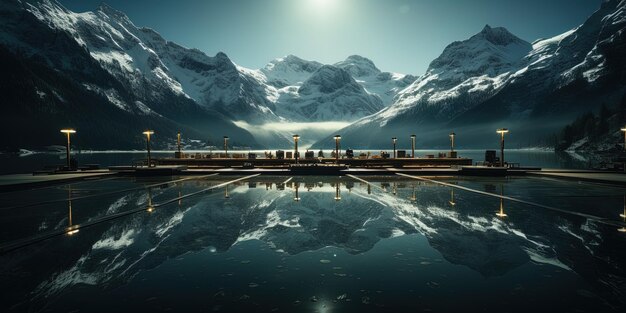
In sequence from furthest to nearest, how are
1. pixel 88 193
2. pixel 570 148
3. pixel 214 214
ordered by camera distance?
pixel 570 148
pixel 88 193
pixel 214 214

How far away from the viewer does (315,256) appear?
9914 mm

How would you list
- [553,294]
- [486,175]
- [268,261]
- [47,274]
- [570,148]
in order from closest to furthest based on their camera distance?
[553,294]
[47,274]
[268,261]
[486,175]
[570,148]

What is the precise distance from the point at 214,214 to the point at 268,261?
649cm

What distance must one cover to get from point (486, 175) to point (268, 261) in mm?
27793

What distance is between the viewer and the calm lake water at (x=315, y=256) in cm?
716

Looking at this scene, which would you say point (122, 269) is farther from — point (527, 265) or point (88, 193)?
point (88, 193)

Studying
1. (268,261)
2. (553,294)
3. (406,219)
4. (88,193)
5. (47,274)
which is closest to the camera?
(553,294)

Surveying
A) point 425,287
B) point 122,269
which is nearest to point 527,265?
point 425,287

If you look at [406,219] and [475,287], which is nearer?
[475,287]

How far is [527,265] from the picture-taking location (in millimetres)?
8969

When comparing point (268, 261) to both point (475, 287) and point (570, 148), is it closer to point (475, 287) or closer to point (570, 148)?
point (475, 287)

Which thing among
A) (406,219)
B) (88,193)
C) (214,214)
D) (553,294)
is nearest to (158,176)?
(88,193)

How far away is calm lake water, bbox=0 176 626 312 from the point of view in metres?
7.16

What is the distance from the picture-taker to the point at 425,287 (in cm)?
774
